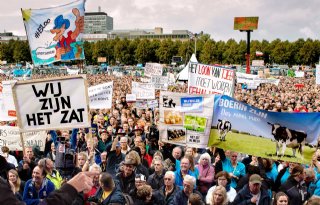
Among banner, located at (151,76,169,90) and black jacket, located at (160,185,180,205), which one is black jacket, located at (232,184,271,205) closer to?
black jacket, located at (160,185,180,205)

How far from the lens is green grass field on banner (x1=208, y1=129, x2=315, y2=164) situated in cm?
611

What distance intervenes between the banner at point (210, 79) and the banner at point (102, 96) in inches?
135

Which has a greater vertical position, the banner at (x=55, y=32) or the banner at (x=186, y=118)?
the banner at (x=55, y=32)

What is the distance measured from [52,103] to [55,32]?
3402 millimetres

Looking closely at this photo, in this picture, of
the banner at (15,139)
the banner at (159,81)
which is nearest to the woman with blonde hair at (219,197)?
the banner at (15,139)

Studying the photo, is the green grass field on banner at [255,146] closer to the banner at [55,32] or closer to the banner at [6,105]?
the banner at [55,32]

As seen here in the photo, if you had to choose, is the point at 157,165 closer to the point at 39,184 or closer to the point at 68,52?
the point at 39,184

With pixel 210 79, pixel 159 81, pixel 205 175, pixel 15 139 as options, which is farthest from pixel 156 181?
pixel 159 81

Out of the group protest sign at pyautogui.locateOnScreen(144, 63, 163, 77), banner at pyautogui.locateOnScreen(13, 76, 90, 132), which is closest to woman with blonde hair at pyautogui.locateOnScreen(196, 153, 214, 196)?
banner at pyautogui.locateOnScreen(13, 76, 90, 132)

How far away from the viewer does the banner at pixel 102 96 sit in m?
12.1

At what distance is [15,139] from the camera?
353 inches

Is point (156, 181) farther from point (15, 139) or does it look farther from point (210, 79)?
point (15, 139)

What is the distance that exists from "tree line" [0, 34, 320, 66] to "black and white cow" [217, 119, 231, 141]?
73.6 metres

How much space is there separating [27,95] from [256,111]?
3454 millimetres
